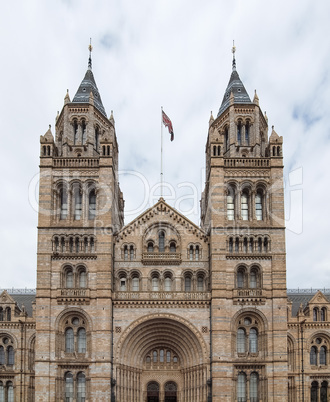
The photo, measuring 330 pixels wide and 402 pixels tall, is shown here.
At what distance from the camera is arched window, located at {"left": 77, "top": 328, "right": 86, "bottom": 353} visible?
165ft

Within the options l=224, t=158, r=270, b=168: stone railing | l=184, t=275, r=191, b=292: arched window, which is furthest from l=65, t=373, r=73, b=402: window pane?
l=224, t=158, r=270, b=168: stone railing

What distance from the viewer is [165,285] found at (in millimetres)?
52281

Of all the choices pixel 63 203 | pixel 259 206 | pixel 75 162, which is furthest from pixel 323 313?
pixel 75 162

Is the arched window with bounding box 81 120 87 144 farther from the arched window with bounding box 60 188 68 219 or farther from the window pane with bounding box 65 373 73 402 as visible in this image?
the window pane with bounding box 65 373 73 402

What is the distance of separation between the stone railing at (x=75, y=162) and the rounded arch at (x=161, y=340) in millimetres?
15137

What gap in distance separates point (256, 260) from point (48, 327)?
1930 centimetres

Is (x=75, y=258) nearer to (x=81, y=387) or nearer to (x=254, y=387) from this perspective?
(x=81, y=387)

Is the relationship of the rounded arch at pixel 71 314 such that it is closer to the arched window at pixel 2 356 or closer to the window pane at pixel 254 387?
the arched window at pixel 2 356

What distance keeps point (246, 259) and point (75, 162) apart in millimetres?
18299

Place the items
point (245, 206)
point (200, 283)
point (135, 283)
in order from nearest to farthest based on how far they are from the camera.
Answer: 1. point (135, 283)
2. point (200, 283)
3. point (245, 206)

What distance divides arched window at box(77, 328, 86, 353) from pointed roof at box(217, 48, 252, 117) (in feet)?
83.5

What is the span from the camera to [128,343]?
166 feet

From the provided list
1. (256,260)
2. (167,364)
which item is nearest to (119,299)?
(167,364)

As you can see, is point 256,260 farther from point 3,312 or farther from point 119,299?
point 3,312
